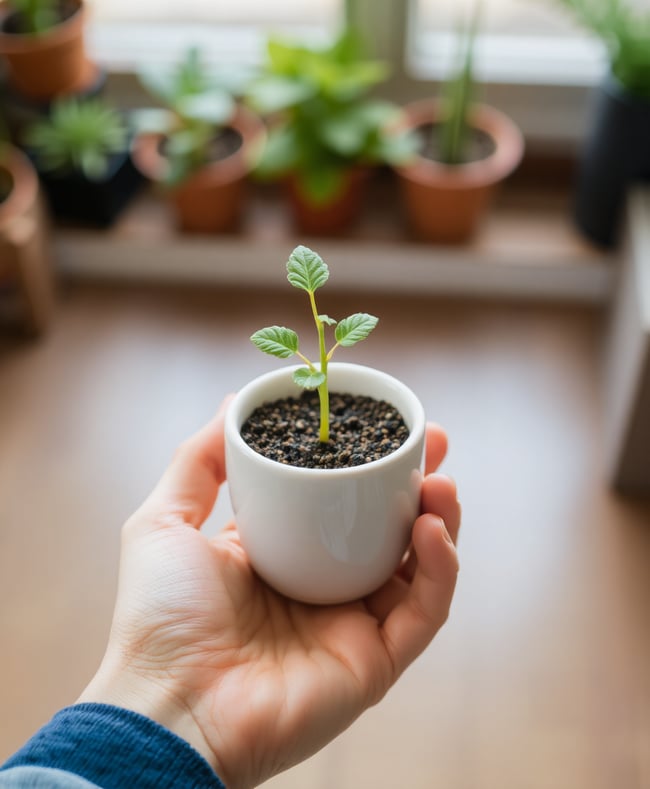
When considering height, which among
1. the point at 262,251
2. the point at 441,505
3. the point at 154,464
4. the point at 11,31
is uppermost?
the point at 11,31

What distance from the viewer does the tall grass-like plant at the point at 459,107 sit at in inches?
50.8

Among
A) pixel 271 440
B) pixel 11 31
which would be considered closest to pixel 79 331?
pixel 11 31

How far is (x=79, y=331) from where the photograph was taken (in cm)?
144

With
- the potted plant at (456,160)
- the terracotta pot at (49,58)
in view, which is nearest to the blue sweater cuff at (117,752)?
the potted plant at (456,160)

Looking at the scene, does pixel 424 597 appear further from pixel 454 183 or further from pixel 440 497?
pixel 454 183

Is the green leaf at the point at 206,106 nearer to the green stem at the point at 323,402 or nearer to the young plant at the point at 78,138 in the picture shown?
the young plant at the point at 78,138

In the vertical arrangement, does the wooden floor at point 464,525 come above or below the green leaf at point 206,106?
below

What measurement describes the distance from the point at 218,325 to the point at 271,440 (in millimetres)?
730

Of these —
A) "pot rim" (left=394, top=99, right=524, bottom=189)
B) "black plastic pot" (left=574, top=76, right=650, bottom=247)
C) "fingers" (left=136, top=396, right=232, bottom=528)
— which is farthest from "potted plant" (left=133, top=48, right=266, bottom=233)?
"fingers" (left=136, top=396, right=232, bottom=528)

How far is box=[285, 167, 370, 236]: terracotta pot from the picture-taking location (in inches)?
56.1

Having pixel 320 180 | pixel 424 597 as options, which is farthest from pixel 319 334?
pixel 320 180

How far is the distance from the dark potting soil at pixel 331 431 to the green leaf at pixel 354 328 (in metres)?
0.08

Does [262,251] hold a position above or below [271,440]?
below

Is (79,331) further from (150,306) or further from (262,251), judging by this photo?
(262,251)
